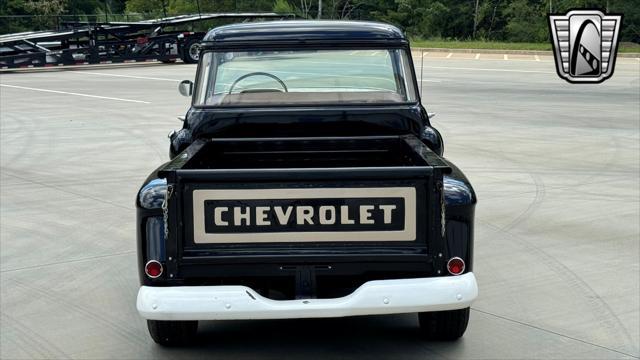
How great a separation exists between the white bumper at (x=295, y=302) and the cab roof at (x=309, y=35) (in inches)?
93.7

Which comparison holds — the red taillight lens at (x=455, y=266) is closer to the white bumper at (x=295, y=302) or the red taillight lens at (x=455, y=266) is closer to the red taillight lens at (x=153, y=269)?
the white bumper at (x=295, y=302)

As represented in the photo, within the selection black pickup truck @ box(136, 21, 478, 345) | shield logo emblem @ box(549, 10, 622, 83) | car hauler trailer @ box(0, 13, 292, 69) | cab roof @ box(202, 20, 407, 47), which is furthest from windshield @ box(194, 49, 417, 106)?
car hauler trailer @ box(0, 13, 292, 69)

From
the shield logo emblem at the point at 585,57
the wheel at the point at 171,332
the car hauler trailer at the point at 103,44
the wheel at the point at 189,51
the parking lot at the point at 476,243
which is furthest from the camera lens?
the wheel at the point at 189,51

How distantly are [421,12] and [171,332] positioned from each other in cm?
5009

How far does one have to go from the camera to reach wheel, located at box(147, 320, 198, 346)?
477 cm

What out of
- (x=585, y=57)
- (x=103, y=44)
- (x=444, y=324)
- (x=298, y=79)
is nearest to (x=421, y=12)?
(x=585, y=57)

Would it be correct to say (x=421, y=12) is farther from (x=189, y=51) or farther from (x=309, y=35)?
(x=309, y=35)

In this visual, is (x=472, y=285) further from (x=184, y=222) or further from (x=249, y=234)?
(x=184, y=222)

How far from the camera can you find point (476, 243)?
7164 millimetres

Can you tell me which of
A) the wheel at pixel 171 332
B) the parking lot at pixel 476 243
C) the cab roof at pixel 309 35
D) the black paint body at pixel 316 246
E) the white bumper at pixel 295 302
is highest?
the cab roof at pixel 309 35

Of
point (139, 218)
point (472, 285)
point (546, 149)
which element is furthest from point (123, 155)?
point (472, 285)

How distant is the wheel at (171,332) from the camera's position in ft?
15.6

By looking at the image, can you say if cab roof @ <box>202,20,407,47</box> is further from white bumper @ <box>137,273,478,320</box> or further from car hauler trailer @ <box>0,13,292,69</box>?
car hauler trailer @ <box>0,13,292,69</box>

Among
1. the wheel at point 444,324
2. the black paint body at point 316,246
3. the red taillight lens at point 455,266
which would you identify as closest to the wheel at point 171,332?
the black paint body at point 316,246
